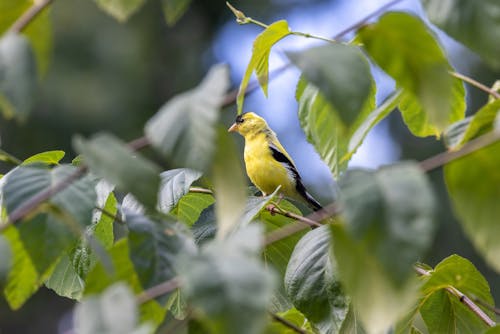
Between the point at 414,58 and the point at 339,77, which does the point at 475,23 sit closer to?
the point at 414,58

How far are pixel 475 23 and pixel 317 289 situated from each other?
50cm

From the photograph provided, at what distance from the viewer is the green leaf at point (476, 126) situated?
0.77m

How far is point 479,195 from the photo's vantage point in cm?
71

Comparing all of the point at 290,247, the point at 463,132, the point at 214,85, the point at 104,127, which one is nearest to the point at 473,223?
the point at 463,132

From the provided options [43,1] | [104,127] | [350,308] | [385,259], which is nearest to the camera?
[385,259]

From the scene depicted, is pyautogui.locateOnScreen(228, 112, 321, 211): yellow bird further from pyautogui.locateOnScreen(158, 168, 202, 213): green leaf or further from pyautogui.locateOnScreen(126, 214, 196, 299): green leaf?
pyautogui.locateOnScreen(126, 214, 196, 299): green leaf

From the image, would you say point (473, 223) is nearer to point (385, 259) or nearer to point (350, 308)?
point (385, 259)

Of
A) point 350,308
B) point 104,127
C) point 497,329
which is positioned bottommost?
Answer: point 104,127

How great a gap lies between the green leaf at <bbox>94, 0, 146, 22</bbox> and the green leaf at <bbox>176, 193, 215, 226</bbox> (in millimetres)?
638

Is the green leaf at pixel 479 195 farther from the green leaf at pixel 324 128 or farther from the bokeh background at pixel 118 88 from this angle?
the bokeh background at pixel 118 88

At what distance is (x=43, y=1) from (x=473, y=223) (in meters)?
0.43

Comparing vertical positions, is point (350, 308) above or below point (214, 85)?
below

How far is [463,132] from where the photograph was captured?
0.80 m

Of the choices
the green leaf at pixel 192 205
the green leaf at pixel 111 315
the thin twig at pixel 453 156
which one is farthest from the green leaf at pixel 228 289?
the green leaf at pixel 192 205
